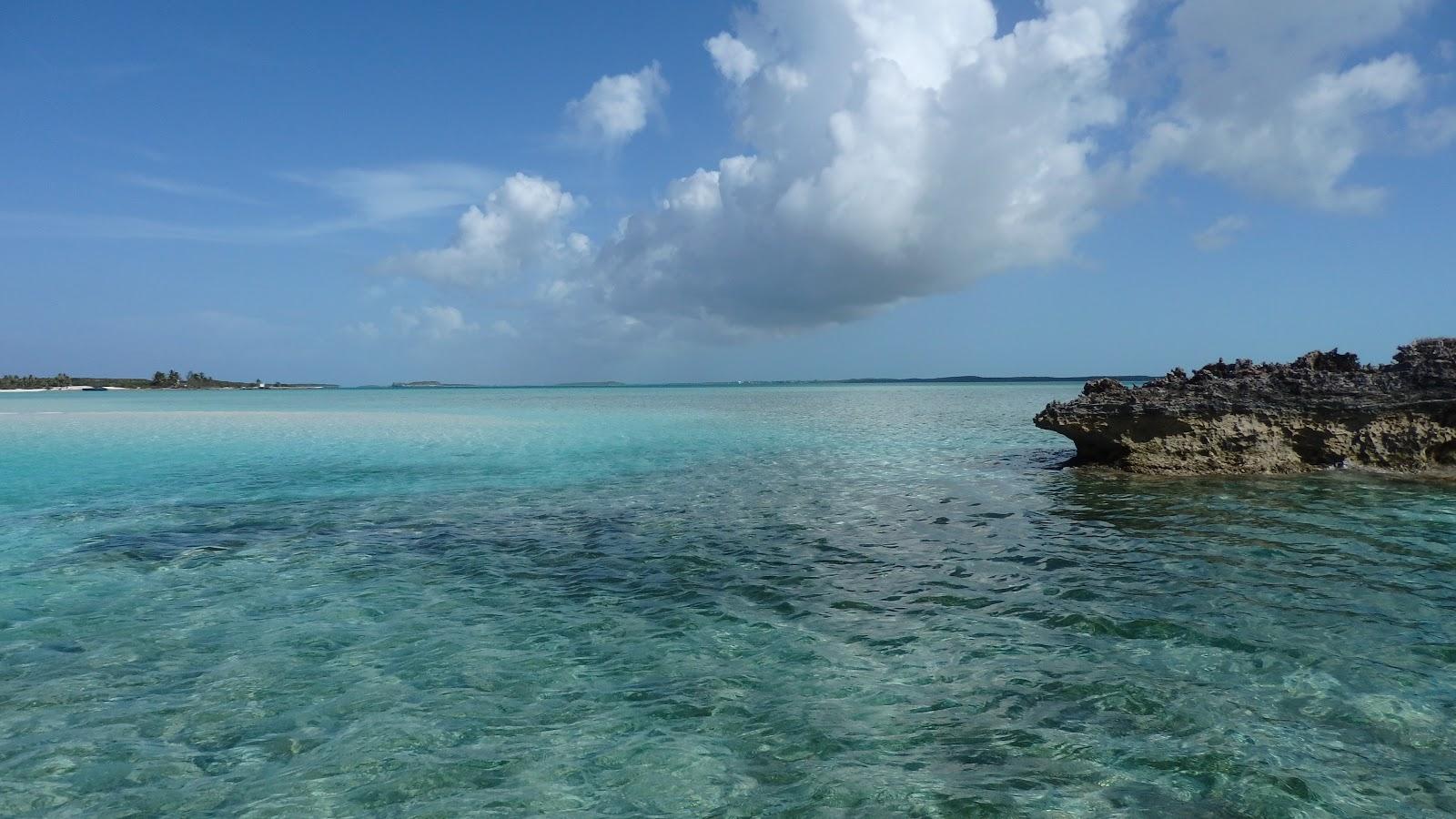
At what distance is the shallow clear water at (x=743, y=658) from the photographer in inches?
188

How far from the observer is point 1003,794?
15.0 feet

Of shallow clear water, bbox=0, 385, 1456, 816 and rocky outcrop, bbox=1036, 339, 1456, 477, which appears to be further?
rocky outcrop, bbox=1036, 339, 1456, 477

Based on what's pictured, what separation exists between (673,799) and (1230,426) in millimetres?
18838

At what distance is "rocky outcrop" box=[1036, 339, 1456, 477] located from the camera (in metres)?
17.7

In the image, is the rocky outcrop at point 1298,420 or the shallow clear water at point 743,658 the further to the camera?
the rocky outcrop at point 1298,420

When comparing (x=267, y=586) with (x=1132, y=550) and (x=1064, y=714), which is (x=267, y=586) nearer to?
(x=1064, y=714)

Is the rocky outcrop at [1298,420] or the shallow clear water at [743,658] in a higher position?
the rocky outcrop at [1298,420]

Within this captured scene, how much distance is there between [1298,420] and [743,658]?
59.0 ft

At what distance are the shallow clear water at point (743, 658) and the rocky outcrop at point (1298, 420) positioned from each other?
303 cm

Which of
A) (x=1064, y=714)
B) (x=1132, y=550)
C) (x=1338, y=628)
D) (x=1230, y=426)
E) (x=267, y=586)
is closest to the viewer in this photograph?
(x=1064, y=714)

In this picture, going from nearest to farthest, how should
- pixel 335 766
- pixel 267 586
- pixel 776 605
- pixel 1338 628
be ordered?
pixel 335 766 < pixel 1338 628 < pixel 776 605 < pixel 267 586

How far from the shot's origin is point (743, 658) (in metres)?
6.94

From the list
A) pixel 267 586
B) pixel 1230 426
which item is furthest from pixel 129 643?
pixel 1230 426

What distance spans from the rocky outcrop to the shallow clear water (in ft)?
9.93
